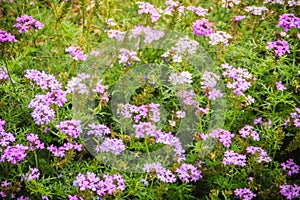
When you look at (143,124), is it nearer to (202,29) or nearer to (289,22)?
(202,29)

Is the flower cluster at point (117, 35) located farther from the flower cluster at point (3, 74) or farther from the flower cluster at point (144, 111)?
the flower cluster at point (3, 74)

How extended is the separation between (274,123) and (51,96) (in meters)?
1.57

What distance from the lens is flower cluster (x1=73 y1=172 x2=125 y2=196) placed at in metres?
2.54

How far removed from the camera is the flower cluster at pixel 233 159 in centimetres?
275

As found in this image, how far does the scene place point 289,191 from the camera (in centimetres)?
278

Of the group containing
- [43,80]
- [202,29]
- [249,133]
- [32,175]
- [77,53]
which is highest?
[202,29]

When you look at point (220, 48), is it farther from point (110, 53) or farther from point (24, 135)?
point (24, 135)

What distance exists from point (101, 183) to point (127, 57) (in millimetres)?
1020

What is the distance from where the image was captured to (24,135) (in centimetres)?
293

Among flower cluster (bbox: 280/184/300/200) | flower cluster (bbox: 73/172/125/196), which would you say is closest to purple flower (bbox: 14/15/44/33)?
flower cluster (bbox: 73/172/125/196)

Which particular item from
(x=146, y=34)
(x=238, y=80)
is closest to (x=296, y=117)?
(x=238, y=80)

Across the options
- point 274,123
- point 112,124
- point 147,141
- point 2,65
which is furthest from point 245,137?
point 2,65

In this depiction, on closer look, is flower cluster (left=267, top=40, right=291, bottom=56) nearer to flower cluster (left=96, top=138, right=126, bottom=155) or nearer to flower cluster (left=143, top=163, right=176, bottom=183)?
flower cluster (left=143, top=163, right=176, bottom=183)

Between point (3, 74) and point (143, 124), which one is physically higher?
point (3, 74)
